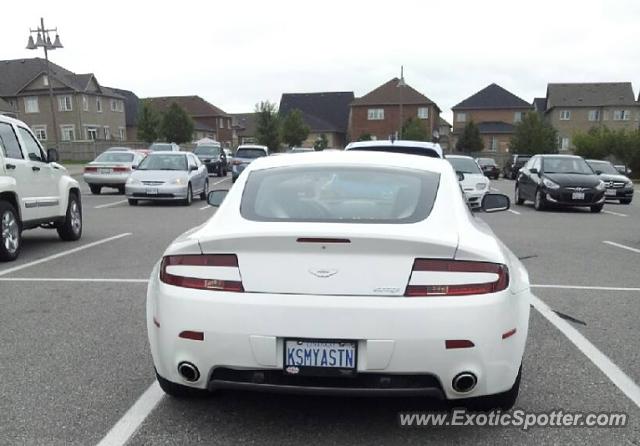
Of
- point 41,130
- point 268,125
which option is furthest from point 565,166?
point 41,130

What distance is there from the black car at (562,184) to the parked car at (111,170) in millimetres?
12899

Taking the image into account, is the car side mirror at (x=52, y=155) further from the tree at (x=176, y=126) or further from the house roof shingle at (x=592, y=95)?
the house roof shingle at (x=592, y=95)

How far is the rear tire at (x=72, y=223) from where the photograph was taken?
1028 centimetres

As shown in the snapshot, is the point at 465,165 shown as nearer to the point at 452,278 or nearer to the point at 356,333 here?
the point at 452,278

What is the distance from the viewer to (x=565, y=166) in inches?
711

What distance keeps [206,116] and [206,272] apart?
91.8 metres

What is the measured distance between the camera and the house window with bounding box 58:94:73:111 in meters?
62.6

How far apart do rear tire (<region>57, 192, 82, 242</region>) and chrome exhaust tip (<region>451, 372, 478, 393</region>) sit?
341 inches

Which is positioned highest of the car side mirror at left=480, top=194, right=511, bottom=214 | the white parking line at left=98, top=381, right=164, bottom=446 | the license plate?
the car side mirror at left=480, top=194, right=511, bottom=214

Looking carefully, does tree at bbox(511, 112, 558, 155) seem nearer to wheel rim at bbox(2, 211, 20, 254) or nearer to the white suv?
the white suv

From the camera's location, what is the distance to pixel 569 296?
6531 mm

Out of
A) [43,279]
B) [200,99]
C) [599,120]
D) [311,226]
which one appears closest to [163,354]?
[311,226]

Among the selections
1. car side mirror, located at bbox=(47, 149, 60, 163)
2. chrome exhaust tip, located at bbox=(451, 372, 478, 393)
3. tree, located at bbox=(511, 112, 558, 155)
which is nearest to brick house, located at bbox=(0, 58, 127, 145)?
tree, located at bbox=(511, 112, 558, 155)

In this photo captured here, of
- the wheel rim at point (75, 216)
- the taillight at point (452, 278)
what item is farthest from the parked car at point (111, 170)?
the taillight at point (452, 278)
